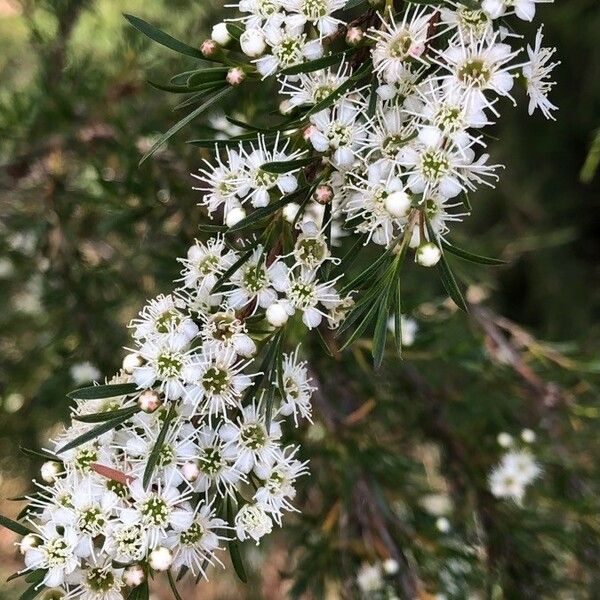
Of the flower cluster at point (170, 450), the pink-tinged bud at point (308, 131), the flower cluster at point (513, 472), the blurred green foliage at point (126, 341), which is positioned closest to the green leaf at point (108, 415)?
the flower cluster at point (170, 450)

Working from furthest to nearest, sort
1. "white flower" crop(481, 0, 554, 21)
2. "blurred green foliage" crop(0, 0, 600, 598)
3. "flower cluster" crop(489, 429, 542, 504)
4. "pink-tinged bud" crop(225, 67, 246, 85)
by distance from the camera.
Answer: "flower cluster" crop(489, 429, 542, 504) < "blurred green foliage" crop(0, 0, 600, 598) < "pink-tinged bud" crop(225, 67, 246, 85) < "white flower" crop(481, 0, 554, 21)

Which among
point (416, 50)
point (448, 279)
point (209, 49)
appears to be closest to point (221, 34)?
point (209, 49)

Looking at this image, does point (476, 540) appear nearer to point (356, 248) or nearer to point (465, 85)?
point (356, 248)

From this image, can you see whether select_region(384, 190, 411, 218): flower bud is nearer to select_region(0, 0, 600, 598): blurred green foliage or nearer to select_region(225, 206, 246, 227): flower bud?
select_region(225, 206, 246, 227): flower bud

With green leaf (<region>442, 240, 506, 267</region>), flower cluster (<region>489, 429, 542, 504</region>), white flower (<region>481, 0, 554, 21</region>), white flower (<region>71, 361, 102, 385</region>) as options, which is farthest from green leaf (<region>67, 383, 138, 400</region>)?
flower cluster (<region>489, 429, 542, 504</region>)

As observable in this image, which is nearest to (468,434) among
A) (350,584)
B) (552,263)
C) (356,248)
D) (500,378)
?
(500,378)

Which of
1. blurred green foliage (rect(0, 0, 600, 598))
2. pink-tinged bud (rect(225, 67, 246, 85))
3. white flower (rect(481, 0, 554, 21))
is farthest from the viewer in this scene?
blurred green foliage (rect(0, 0, 600, 598))
